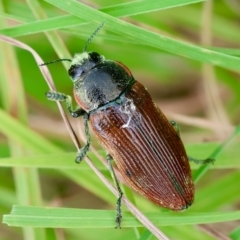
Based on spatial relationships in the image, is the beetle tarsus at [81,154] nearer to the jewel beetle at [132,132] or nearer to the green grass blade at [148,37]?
the jewel beetle at [132,132]

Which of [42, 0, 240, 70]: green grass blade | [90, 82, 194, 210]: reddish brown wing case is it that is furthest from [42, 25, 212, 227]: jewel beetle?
[42, 0, 240, 70]: green grass blade

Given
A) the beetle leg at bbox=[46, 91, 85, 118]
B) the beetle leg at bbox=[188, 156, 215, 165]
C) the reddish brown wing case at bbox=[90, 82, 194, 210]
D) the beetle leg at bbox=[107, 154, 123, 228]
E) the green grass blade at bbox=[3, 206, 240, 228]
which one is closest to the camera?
the green grass blade at bbox=[3, 206, 240, 228]

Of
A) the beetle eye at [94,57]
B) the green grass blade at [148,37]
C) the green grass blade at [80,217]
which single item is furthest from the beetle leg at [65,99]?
the green grass blade at [80,217]

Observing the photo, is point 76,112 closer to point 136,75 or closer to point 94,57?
point 94,57

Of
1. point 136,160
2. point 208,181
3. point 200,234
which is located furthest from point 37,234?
point 208,181

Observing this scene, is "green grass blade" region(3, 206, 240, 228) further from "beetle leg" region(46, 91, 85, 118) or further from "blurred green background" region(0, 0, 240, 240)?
"beetle leg" region(46, 91, 85, 118)

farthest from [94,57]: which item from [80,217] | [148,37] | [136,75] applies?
[136,75]

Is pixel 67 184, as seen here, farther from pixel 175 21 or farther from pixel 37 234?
pixel 175 21
